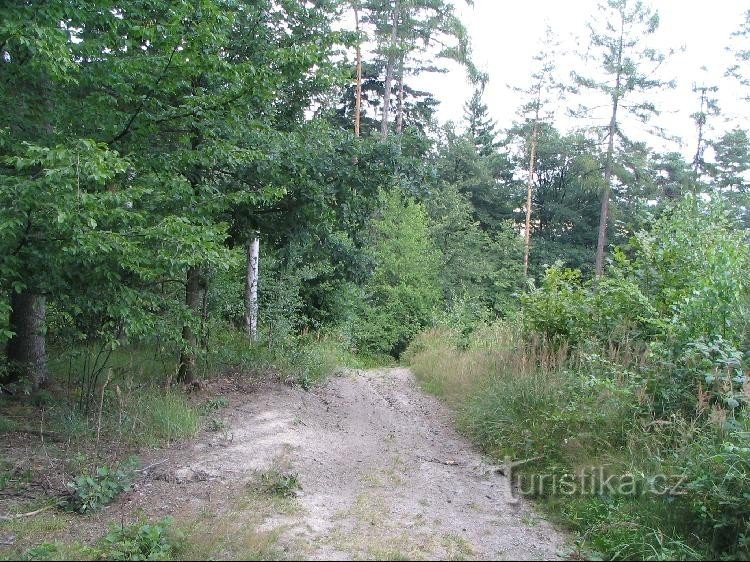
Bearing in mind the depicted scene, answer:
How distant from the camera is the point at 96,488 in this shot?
462 cm

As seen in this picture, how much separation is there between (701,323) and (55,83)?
25.8 feet

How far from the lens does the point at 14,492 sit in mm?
4906

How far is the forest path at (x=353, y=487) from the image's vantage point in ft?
11.4

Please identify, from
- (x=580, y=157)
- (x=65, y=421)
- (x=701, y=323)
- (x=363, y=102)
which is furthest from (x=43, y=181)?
(x=580, y=157)

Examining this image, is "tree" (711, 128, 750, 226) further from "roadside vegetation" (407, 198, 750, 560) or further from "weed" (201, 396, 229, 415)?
"weed" (201, 396, 229, 415)

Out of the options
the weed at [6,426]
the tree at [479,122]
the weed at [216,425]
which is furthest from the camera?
the tree at [479,122]

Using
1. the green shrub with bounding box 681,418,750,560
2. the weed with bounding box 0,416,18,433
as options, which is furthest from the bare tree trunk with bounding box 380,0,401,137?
the green shrub with bounding box 681,418,750,560

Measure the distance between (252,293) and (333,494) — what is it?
782 centimetres

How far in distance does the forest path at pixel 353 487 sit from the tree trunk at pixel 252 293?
2979mm

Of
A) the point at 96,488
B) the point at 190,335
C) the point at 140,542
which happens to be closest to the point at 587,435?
the point at 140,542

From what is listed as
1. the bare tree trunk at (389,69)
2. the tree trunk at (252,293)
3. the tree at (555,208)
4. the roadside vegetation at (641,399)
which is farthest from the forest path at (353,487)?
the tree at (555,208)

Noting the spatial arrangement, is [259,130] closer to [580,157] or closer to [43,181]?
[43,181]

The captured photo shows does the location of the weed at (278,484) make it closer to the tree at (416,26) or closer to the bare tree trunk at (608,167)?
the tree at (416,26)

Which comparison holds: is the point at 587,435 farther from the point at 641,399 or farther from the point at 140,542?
the point at 140,542
